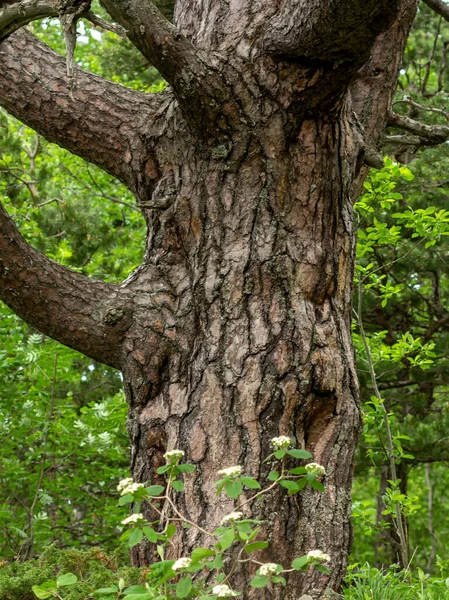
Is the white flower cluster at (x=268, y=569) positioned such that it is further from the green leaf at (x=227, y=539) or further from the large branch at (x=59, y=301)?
the large branch at (x=59, y=301)

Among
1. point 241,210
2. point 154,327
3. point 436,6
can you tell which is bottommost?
point 154,327

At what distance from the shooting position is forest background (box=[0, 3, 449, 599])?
563 centimetres

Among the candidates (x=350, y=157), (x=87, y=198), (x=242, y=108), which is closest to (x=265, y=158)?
(x=242, y=108)

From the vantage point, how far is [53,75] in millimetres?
3539

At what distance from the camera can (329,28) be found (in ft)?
9.06

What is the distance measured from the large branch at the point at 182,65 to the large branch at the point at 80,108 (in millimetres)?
453

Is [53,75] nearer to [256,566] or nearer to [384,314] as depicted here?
[256,566]

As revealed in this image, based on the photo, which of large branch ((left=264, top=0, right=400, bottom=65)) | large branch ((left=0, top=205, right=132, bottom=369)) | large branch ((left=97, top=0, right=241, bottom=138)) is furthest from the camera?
large branch ((left=0, top=205, right=132, bottom=369))

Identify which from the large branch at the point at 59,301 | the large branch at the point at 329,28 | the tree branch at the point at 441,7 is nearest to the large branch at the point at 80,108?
the large branch at the point at 59,301

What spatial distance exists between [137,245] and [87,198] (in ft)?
5.24

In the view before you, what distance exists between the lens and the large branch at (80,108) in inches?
135

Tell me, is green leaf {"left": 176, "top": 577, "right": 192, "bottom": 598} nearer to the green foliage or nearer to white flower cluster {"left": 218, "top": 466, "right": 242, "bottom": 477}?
white flower cluster {"left": 218, "top": 466, "right": 242, "bottom": 477}

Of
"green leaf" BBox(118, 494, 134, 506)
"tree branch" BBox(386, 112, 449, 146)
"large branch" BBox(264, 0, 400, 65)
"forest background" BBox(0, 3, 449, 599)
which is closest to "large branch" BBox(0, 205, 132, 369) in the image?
"green leaf" BBox(118, 494, 134, 506)

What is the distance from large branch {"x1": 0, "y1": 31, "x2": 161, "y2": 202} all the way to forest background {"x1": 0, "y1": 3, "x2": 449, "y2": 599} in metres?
1.38
